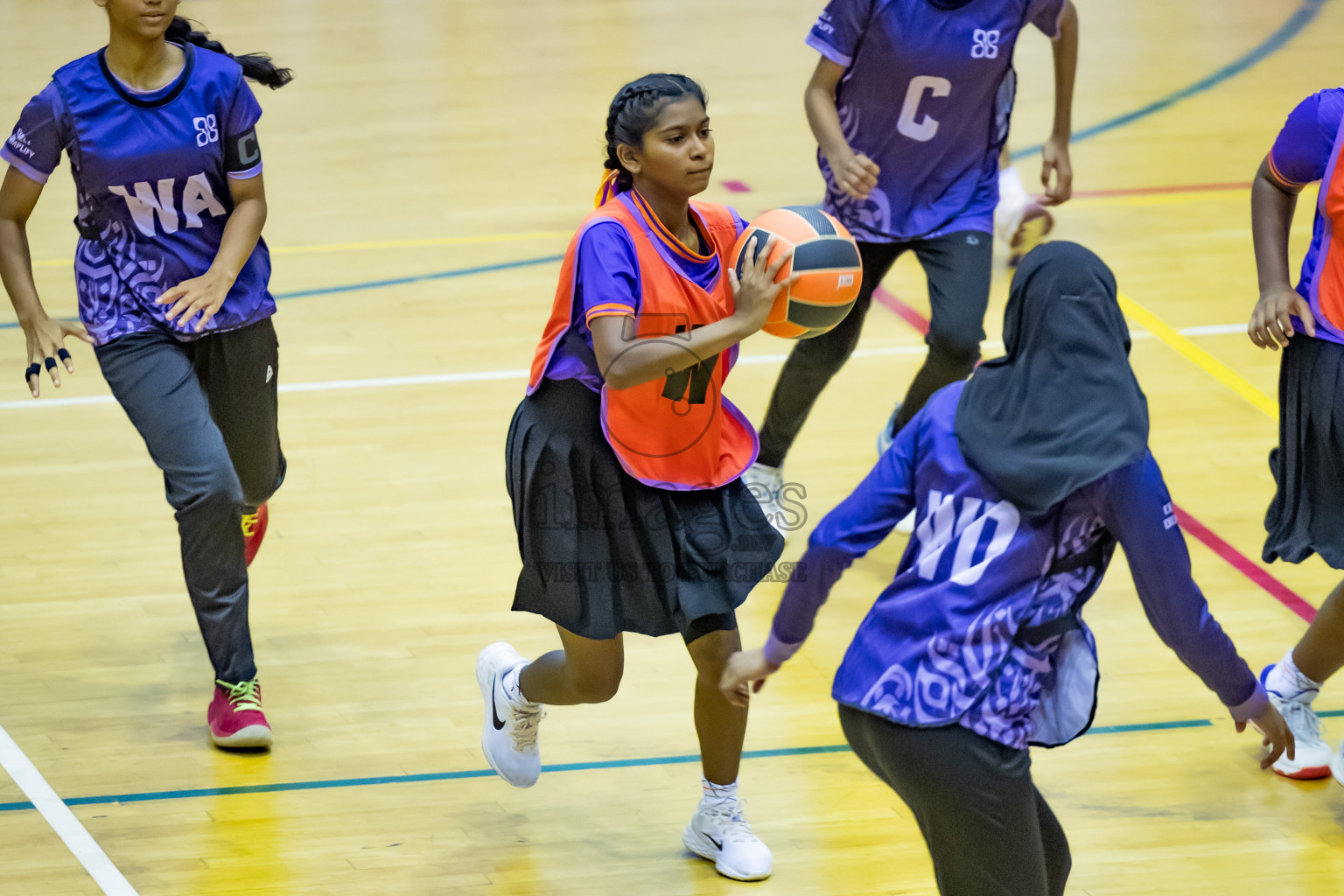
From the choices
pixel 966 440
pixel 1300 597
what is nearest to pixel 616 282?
pixel 966 440

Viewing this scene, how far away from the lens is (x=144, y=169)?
12.4 ft

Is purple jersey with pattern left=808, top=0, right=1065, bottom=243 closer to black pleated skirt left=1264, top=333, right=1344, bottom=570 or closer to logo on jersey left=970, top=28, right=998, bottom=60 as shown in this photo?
logo on jersey left=970, top=28, right=998, bottom=60

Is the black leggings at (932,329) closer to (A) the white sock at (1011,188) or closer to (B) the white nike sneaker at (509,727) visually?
(B) the white nike sneaker at (509,727)

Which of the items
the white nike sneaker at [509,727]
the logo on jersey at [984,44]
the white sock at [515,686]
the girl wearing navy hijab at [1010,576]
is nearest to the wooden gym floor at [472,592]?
the white nike sneaker at [509,727]

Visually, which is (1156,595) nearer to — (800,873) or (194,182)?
(800,873)

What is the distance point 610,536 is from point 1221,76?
8639 mm

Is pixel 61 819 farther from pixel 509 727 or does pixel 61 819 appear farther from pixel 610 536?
pixel 610 536

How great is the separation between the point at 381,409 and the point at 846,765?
2786 millimetres

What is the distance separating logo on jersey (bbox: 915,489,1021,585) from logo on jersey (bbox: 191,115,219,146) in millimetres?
2221

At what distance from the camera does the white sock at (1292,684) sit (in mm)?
3918

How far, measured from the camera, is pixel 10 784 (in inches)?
154

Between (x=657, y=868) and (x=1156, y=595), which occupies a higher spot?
(x=1156, y=595)

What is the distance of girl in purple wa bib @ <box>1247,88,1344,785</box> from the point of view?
11.7 feet

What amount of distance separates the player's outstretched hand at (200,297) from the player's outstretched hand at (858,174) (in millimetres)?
1769
